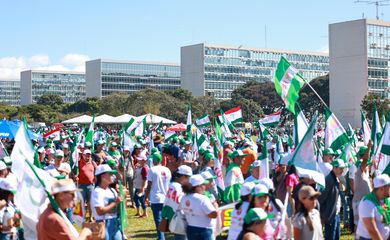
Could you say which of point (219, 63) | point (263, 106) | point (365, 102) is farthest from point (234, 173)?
point (219, 63)

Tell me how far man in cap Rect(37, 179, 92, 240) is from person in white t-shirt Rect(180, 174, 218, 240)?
2.07m

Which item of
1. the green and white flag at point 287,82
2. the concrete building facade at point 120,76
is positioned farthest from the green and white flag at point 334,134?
the concrete building facade at point 120,76

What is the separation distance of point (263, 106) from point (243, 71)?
1964 inches

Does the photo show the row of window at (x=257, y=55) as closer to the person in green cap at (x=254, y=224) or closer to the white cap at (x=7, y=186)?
the white cap at (x=7, y=186)

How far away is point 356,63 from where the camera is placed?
347 feet

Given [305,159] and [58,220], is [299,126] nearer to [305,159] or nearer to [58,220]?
[305,159]

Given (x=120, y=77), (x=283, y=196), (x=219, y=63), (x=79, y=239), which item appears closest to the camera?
(x=79, y=239)

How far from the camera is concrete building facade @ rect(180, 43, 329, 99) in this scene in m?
151

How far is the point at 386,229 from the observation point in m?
7.08

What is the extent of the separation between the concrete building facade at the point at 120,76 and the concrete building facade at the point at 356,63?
7144cm

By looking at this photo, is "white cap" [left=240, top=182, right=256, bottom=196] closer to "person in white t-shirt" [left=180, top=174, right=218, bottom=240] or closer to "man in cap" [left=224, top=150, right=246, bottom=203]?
"person in white t-shirt" [left=180, top=174, right=218, bottom=240]

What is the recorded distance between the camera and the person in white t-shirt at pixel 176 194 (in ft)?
28.4

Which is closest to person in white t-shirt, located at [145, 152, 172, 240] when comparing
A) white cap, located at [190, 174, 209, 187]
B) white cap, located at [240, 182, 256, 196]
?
white cap, located at [190, 174, 209, 187]

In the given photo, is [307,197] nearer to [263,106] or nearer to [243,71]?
[263,106]
